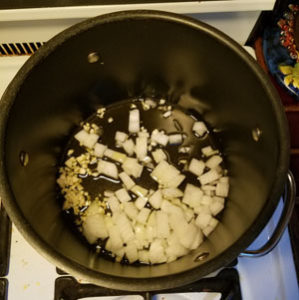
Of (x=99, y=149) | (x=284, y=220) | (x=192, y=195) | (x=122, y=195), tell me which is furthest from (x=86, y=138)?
(x=284, y=220)

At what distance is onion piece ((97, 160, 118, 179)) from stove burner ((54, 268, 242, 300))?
9.0 inches

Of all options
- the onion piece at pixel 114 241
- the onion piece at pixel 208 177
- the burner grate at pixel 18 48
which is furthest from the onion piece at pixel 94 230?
the burner grate at pixel 18 48

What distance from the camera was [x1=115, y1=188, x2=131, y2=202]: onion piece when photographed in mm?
804

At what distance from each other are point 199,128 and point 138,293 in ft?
1.24

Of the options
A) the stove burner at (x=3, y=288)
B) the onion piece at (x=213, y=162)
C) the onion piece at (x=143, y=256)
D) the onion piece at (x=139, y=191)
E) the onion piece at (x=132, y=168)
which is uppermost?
the onion piece at (x=213, y=162)

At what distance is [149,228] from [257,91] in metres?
0.34

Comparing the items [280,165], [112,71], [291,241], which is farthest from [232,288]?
[112,71]

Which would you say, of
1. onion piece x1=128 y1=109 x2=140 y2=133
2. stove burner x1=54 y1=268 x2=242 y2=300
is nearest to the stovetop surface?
stove burner x1=54 y1=268 x2=242 y2=300

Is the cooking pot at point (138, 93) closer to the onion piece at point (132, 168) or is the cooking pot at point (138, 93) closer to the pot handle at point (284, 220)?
the pot handle at point (284, 220)

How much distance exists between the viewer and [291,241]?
29.4 inches

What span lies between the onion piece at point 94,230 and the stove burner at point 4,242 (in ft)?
0.47

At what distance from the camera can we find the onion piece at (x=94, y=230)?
2.52 ft

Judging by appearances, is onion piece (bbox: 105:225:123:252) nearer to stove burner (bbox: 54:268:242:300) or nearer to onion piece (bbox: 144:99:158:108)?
stove burner (bbox: 54:268:242:300)

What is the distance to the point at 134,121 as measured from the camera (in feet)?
2.87
